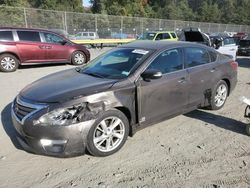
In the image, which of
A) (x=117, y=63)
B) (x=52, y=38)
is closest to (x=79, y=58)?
(x=52, y=38)

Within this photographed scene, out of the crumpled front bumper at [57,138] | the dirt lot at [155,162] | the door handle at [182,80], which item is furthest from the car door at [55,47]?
the crumpled front bumper at [57,138]

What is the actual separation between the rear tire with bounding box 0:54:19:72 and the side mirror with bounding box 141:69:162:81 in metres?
8.06

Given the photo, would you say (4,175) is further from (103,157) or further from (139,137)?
(139,137)

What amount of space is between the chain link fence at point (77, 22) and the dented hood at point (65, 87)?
63.9 feet

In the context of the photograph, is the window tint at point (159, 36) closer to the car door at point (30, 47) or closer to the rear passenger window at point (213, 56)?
the car door at point (30, 47)

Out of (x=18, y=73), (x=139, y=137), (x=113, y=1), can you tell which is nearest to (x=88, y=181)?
(x=139, y=137)

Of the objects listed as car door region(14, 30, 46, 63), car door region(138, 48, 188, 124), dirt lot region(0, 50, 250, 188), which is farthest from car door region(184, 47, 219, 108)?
car door region(14, 30, 46, 63)

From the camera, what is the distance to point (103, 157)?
4.06m

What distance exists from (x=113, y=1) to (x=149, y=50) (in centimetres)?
4854

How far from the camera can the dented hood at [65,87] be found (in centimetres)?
392

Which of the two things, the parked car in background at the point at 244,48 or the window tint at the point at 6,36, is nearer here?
the window tint at the point at 6,36

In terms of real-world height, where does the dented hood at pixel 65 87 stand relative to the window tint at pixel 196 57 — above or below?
below

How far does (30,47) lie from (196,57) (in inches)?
307

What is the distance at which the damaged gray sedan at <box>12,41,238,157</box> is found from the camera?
146 inches
